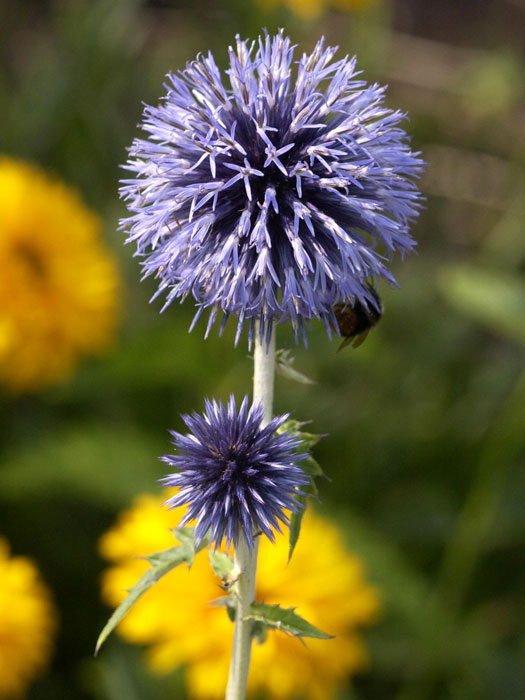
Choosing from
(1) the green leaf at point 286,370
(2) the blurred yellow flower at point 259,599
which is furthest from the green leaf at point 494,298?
(1) the green leaf at point 286,370

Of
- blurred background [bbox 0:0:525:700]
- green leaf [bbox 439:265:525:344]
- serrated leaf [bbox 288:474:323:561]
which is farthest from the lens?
blurred background [bbox 0:0:525:700]

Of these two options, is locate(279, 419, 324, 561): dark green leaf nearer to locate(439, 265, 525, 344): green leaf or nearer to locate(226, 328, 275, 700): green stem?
locate(226, 328, 275, 700): green stem

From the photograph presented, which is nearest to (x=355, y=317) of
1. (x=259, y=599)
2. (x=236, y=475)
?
(x=236, y=475)

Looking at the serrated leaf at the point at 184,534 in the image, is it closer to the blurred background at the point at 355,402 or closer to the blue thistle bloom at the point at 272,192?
the blue thistle bloom at the point at 272,192

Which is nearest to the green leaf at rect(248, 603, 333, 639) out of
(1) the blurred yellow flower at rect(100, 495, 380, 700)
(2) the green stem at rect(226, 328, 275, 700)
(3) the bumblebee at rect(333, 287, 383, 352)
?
(2) the green stem at rect(226, 328, 275, 700)

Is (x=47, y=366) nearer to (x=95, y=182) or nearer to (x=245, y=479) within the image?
(x=95, y=182)

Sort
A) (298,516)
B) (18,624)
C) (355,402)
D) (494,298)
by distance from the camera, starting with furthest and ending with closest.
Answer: (355,402), (494,298), (18,624), (298,516)

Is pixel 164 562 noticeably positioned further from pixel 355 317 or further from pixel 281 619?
pixel 355 317
